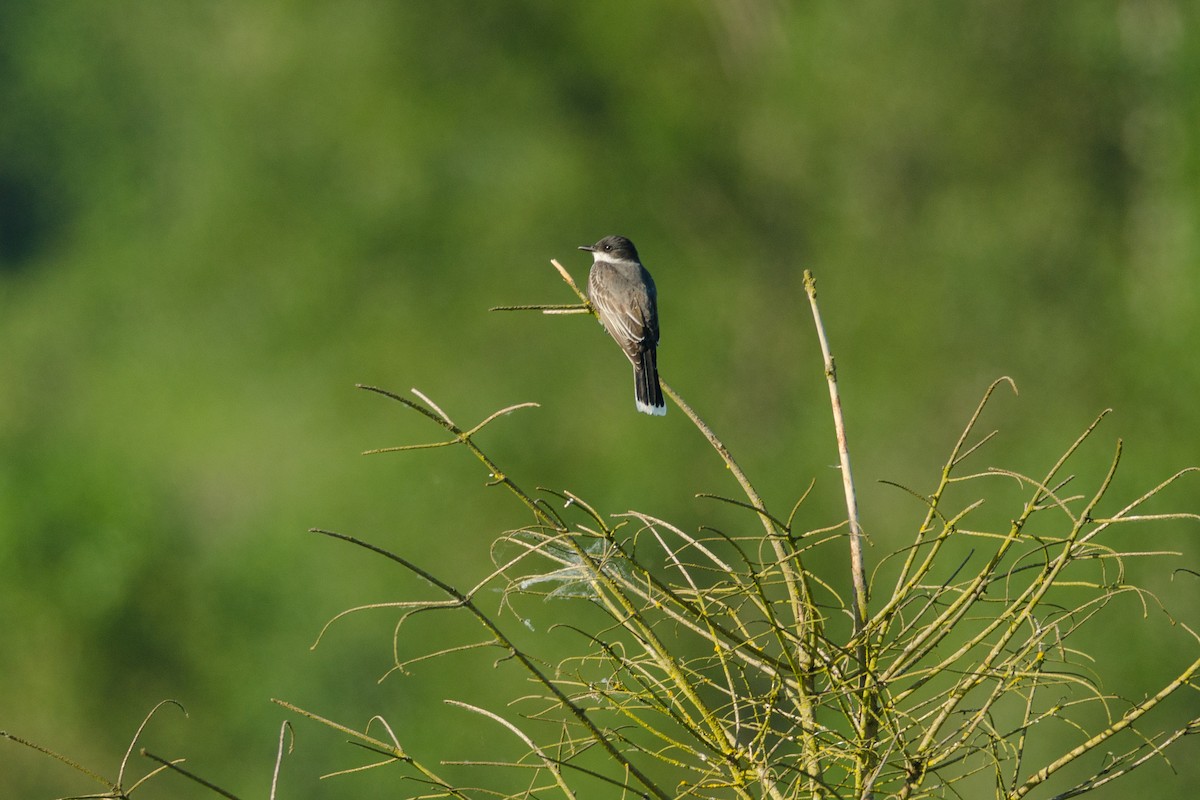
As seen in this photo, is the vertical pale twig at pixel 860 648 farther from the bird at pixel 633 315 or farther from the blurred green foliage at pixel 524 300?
the blurred green foliage at pixel 524 300

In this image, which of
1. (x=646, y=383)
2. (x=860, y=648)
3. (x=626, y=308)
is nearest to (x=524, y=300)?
(x=626, y=308)

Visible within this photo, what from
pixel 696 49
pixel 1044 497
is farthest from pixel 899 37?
pixel 1044 497

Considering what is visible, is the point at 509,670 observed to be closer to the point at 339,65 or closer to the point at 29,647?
the point at 29,647

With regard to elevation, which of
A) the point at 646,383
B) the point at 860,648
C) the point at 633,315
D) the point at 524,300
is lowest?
the point at 860,648

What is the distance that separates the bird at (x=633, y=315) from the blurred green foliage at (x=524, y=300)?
1044cm

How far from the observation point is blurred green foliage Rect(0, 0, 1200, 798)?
728 inches

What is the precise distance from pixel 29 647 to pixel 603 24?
11.5m

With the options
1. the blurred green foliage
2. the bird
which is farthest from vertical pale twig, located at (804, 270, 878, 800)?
→ the blurred green foliage

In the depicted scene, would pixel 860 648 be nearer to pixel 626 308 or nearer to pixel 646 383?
pixel 646 383

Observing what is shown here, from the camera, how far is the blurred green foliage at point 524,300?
18500mm

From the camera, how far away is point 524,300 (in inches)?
753

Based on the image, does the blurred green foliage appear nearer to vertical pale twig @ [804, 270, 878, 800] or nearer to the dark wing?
the dark wing

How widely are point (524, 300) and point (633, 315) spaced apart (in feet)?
40.8

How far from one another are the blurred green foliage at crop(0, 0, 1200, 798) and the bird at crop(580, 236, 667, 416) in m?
10.4
